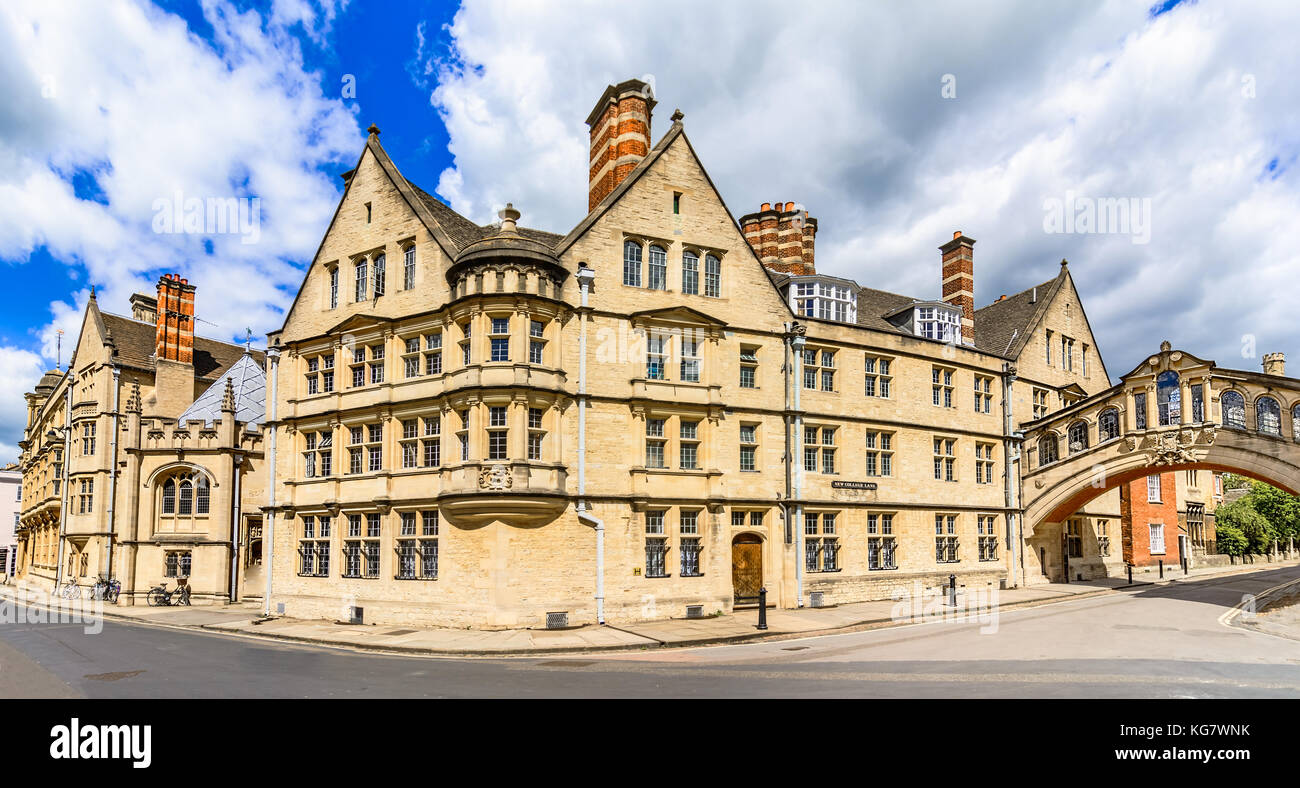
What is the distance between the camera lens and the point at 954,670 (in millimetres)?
14234

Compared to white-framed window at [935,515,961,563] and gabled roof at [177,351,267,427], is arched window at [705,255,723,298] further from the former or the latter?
gabled roof at [177,351,267,427]

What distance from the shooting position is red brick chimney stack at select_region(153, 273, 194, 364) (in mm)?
38125

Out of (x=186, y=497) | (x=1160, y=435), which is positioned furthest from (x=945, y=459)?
(x=186, y=497)

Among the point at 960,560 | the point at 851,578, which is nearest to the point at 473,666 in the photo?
the point at 851,578

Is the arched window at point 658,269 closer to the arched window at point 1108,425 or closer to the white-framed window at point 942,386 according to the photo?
the white-framed window at point 942,386

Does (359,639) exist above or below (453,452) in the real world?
Answer: below

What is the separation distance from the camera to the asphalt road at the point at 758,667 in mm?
12633

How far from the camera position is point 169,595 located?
31.2 meters

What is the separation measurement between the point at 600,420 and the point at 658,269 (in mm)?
5737

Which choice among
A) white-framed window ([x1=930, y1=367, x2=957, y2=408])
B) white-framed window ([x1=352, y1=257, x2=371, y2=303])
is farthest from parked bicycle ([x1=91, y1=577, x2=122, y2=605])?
white-framed window ([x1=930, y1=367, x2=957, y2=408])

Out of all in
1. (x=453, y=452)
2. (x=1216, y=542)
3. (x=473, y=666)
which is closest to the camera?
(x=473, y=666)

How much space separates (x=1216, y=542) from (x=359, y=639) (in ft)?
207
